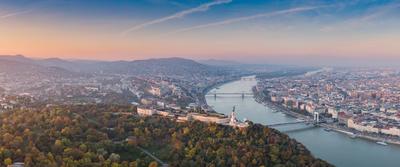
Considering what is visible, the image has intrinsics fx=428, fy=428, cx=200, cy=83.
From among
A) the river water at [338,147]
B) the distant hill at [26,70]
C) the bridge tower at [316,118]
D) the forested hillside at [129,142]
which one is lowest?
the river water at [338,147]

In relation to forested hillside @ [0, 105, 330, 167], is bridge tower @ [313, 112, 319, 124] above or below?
below

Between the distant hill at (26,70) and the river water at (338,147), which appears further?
the distant hill at (26,70)

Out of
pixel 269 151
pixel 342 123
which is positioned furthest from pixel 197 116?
pixel 342 123

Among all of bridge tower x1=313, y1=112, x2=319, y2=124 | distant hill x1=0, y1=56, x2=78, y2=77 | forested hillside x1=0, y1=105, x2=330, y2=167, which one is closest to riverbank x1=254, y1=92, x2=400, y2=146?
bridge tower x1=313, y1=112, x2=319, y2=124

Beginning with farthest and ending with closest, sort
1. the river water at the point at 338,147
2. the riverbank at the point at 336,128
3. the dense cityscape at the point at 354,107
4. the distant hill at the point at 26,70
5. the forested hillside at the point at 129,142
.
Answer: the distant hill at the point at 26,70, the dense cityscape at the point at 354,107, the riverbank at the point at 336,128, the river water at the point at 338,147, the forested hillside at the point at 129,142

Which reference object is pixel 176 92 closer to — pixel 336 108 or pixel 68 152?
pixel 336 108

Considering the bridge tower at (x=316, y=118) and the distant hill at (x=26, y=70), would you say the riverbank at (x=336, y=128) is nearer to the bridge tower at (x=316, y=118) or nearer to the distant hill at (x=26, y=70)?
the bridge tower at (x=316, y=118)

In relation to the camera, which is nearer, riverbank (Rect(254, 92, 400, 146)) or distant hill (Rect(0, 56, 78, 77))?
riverbank (Rect(254, 92, 400, 146))

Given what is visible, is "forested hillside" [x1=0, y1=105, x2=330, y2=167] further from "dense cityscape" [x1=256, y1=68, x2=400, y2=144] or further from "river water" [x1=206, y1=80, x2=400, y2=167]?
"dense cityscape" [x1=256, y1=68, x2=400, y2=144]

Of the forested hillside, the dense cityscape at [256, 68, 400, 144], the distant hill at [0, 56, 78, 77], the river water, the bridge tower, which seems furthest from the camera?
the distant hill at [0, 56, 78, 77]

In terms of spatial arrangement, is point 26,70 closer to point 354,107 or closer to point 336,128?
point 354,107

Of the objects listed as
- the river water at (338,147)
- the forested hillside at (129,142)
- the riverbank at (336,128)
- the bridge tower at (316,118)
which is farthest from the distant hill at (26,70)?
the forested hillside at (129,142)
